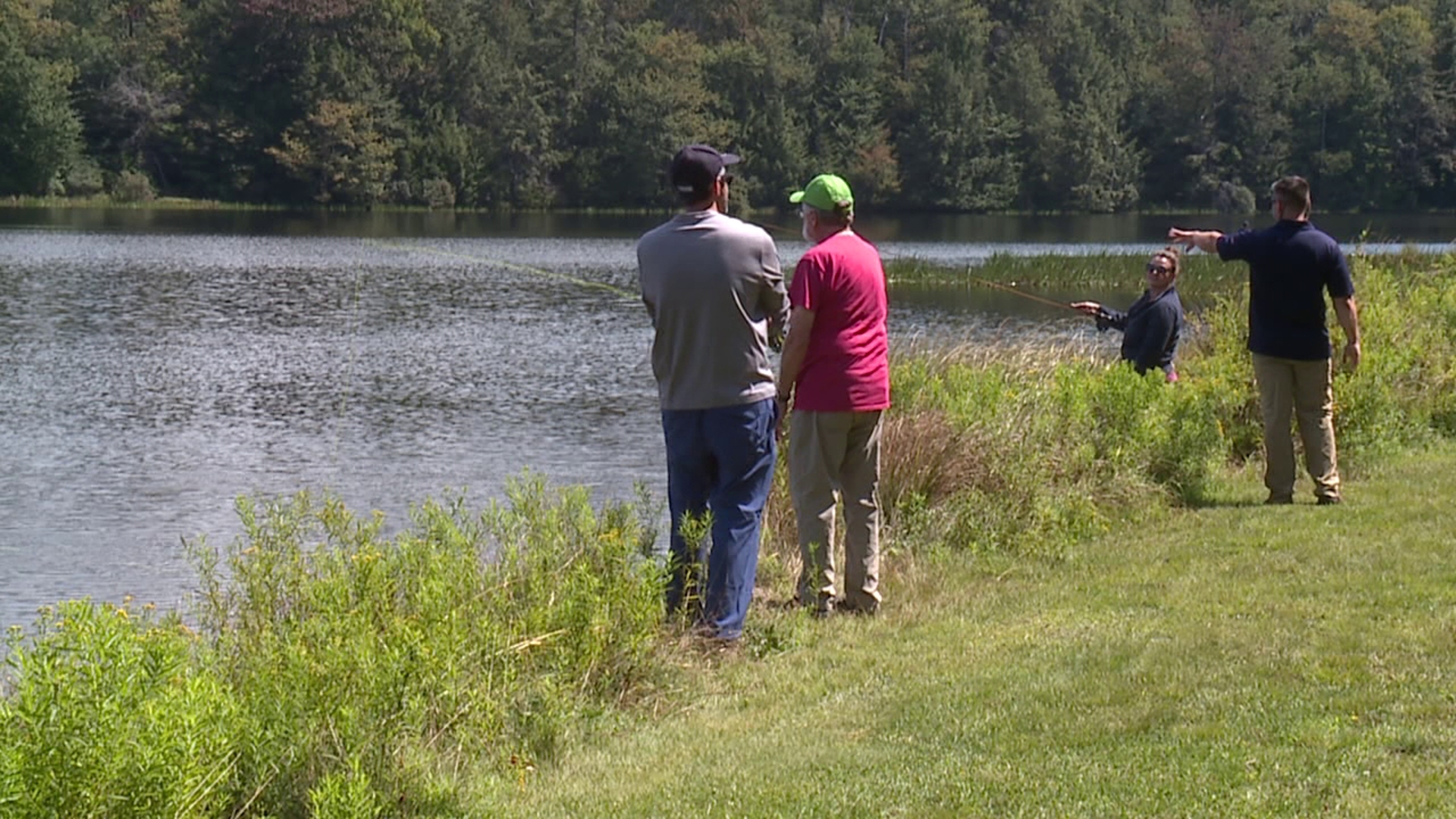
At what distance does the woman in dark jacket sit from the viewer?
1169 centimetres

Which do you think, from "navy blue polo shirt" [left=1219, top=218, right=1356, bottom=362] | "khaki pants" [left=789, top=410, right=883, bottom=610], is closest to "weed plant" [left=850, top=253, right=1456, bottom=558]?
"navy blue polo shirt" [left=1219, top=218, right=1356, bottom=362]

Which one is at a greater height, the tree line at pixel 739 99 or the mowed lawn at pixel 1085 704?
the tree line at pixel 739 99

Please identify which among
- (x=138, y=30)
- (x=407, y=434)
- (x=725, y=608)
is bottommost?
(x=407, y=434)

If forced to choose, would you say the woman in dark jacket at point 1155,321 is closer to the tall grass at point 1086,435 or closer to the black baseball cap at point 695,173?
the tall grass at point 1086,435

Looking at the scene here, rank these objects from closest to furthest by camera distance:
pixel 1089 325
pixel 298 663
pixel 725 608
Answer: pixel 298 663
pixel 725 608
pixel 1089 325

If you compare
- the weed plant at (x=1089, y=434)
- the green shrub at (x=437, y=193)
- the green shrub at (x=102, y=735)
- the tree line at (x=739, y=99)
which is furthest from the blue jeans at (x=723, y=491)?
the green shrub at (x=437, y=193)

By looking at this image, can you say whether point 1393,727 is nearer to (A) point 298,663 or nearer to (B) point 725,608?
(B) point 725,608

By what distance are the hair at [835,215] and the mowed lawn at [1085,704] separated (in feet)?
5.63

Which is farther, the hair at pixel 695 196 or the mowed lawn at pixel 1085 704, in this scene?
the hair at pixel 695 196

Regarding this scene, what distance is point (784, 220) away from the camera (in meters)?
77.9

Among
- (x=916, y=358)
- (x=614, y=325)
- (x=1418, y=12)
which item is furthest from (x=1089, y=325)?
(x=1418, y=12)

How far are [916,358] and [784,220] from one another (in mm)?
63513

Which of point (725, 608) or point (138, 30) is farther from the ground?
point (138, 30)

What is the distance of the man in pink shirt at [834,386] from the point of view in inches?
304
